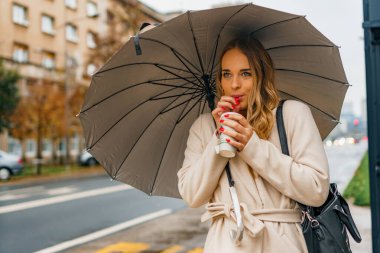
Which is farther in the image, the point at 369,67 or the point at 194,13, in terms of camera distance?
the point at 369,67

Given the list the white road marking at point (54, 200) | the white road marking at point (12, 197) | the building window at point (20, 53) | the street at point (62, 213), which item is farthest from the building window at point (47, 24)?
the white road marking at point (12, 197)

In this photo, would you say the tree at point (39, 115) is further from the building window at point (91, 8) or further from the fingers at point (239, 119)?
the fingers at point (239, 119)

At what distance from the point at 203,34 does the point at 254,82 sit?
488 mm

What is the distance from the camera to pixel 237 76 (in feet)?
6.62

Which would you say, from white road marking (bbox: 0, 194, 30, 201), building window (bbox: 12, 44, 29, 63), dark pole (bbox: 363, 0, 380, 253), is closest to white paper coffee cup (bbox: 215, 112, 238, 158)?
dark pole (bbox: 363, 0, 380, 253)

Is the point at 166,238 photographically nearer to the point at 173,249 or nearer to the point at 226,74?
the point at 173,249

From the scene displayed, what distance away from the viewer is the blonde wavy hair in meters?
1.92

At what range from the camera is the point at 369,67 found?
2531mm

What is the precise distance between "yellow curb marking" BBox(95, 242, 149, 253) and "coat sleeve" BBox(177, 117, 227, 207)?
522 centimetres

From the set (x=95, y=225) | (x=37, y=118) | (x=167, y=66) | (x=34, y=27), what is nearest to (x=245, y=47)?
(x=167, y=66)

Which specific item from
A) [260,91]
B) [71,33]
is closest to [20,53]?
[71,33]

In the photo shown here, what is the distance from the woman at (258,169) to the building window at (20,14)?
36990 millimetres

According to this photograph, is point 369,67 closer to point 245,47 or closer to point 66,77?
point 245,47

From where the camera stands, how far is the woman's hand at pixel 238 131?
1783mm
